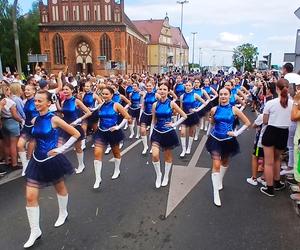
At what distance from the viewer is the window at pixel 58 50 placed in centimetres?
5044

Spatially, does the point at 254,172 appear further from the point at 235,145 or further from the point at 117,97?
the point at 117,97

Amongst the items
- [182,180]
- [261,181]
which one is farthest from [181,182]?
[261,181]

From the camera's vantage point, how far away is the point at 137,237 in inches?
168

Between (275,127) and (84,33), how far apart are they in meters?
48.1

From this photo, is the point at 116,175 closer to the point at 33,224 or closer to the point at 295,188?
the point at 33,224

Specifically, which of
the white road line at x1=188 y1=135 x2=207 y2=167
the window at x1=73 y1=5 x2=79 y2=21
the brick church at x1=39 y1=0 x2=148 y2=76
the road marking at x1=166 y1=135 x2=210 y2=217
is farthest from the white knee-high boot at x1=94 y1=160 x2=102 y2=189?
the window at x1=73 y1=5 x2=79 y2=21

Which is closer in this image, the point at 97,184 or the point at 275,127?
the point at 275,127

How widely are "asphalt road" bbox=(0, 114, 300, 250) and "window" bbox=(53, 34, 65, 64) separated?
47.6m

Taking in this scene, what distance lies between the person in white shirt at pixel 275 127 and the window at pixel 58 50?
162ft

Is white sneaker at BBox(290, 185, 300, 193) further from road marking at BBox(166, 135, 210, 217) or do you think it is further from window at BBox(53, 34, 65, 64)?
window at BBox(53, 34, 65, 64)

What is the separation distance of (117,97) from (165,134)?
11.8 feet

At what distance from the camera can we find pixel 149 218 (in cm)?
482

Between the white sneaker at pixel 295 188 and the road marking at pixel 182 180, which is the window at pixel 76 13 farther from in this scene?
the white sneaker at pixel 295 188

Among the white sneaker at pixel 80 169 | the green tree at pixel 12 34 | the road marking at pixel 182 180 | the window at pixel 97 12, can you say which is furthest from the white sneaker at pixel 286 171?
the green tree at pixel 12 34
